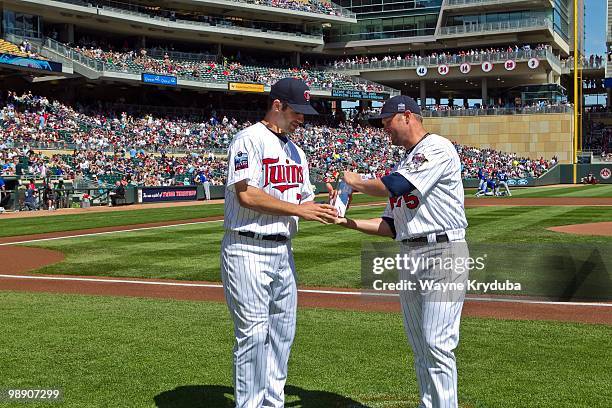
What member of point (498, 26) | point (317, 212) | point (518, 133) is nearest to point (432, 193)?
point (317, 212)

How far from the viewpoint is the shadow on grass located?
5281 millimetres

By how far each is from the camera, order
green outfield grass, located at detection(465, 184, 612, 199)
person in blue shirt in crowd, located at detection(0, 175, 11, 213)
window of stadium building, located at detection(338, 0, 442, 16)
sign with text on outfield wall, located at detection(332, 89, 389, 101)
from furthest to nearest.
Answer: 1. window of stadium building, located at detection(338, 0, 442, 16)
2. sign with text on outfield wall, located at detection(332, 89, 389, 101)
3. green outfield grass, located at detection(465, 184, 612, 199)
4. person in blue shirt in crowd, located at detection(0, 175, 11, 213)

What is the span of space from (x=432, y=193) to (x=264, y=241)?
1.20 m

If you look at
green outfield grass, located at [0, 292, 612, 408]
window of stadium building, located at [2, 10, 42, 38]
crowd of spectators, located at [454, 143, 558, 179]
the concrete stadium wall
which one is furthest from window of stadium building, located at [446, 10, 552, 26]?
green outfield grass, located at [0, 292, 612, 408]

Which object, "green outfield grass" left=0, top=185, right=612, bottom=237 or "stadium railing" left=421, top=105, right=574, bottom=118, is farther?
"stadium railing" left=421, top=105, right=574, bottom=118

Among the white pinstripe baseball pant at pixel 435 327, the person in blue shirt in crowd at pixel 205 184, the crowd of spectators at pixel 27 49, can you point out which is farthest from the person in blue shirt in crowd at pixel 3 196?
the white pinstripe baseball pant at pixel 435 327

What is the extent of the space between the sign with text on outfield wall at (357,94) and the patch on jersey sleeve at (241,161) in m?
57.2

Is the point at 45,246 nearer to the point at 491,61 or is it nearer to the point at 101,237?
the point at 101,237

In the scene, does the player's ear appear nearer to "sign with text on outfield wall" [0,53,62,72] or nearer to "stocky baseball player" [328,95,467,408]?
"stocky baseball player" [328,95,467,408]

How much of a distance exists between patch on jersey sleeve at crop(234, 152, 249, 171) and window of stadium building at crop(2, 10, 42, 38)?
4644 centimetres

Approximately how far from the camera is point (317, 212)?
4.68 metres

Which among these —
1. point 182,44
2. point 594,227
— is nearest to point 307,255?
point 594,227

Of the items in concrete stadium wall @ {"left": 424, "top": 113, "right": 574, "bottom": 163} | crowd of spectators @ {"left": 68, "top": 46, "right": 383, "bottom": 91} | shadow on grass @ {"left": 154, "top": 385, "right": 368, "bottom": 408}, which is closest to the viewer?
shadow on grass @ {"left": 154, "top": 385, "right": 368, "bottom": 408}

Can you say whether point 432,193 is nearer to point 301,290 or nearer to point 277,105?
point 277,105
